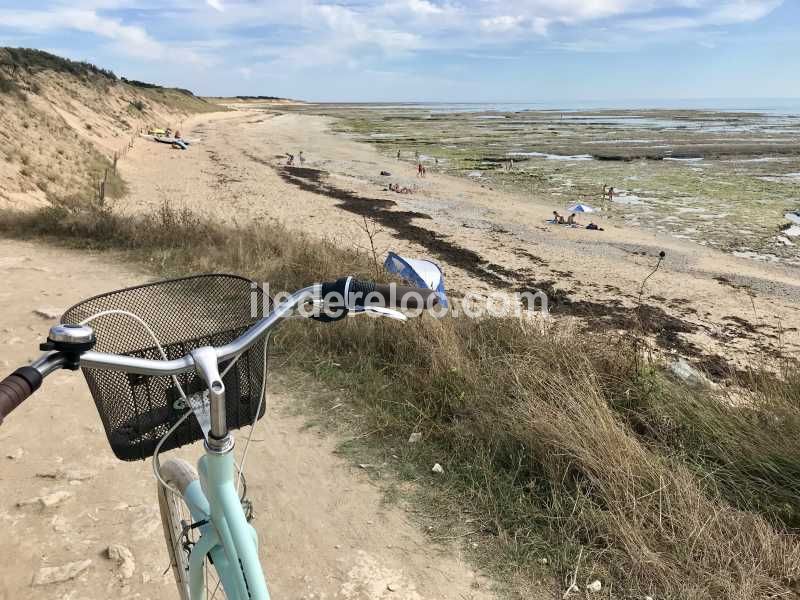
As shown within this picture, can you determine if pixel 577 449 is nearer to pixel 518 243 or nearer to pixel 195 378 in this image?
pixel 195 378

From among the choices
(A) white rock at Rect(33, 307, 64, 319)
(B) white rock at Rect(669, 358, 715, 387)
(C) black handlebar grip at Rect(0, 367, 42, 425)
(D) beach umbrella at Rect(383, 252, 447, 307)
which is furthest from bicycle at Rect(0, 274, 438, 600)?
(D) beach umbrella at Rect(383, 252, 447, 307)

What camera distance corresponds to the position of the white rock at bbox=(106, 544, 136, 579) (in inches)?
110

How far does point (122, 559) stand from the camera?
9.37 ft

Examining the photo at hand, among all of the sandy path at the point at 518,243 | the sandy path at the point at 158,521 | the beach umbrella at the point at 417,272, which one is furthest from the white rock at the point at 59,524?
the sandy path at the point at 518,243

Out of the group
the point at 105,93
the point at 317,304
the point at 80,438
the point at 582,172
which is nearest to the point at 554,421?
the point at 317,304

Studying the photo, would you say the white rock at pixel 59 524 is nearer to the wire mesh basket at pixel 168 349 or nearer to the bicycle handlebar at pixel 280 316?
the wire mesh basket at pixel 168 349

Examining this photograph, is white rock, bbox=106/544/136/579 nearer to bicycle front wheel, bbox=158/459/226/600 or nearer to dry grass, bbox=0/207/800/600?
bicycle front wheel, bbox=158/459/226/600

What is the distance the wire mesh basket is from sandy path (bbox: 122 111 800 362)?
22.2 feet

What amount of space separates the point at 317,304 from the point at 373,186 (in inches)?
859

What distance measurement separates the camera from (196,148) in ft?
112

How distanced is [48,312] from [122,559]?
3982 millimetres

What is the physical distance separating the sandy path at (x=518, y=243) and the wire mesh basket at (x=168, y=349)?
22.2ft

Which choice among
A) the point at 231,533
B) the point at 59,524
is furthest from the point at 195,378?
the point at 59,524

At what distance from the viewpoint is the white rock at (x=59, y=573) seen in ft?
8.93
